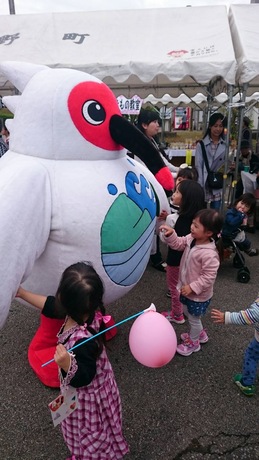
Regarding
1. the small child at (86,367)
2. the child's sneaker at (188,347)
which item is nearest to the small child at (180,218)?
the child's sneaker at (188,347)

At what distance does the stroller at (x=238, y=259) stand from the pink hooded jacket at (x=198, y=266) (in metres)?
1.47

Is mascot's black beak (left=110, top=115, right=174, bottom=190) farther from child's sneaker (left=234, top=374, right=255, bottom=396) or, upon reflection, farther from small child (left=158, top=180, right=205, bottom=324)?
child's sneaker (left=234, top=374, right=255, bottom=396)

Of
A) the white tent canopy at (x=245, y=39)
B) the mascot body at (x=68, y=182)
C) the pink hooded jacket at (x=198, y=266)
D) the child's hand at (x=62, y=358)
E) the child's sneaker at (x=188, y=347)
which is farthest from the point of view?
the white tent canopy at (x=245, y=39)

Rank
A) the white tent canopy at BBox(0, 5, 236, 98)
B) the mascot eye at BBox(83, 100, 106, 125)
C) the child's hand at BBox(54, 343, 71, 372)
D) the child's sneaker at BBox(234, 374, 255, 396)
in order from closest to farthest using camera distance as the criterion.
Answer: the child's hand at BBox(54, 343, 71, 372), the mascot eye at BBox(83, 100, 106, 125), the child's sneaker at BBox(234, 374, 255, 396), the white tent canopy at BBox(0, 5, 236, 98)

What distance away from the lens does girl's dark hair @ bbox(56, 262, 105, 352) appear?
125 cm

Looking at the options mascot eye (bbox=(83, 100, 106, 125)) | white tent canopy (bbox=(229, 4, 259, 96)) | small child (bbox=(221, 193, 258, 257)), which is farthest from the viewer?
white tent canopy (bbox=(229, 4, 259, 96))

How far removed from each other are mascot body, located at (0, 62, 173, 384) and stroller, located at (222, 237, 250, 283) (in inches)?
82.5

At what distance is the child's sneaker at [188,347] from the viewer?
253cm

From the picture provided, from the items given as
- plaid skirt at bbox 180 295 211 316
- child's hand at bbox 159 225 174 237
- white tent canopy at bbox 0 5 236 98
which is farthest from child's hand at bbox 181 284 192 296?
white tent canopy at bbox 0 5 236 98

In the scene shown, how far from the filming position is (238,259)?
3.96 m

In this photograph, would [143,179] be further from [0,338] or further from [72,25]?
[72,25]

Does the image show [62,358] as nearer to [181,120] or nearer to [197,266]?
[197,266]

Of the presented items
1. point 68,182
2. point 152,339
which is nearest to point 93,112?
point 68,182

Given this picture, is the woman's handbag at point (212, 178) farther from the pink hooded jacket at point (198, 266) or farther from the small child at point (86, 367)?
the small child at point (86, 367)
